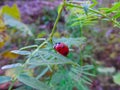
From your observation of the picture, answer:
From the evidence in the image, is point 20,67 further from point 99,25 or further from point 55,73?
point 99,25

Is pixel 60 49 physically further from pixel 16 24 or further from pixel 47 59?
pixel 16 24

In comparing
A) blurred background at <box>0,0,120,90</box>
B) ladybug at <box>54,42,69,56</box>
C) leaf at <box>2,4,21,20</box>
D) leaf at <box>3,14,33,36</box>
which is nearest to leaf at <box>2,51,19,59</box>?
blurred background at <box>0,0,120,90</box>

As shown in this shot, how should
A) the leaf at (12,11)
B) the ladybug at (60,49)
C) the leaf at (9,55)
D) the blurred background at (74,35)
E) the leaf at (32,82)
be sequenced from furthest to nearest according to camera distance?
the leaf at (12,11), the blurred background at (74,35), the leaf at (9,55), the ladybug at (60,49), the leaf at (32,82)

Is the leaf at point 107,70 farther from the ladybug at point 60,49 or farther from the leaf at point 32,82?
the leaf at point 32,82

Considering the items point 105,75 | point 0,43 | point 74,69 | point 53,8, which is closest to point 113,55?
point 105,75

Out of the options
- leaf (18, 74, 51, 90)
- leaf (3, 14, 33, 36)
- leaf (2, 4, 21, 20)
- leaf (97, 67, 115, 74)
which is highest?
leaf (18, 74, 51, 90)

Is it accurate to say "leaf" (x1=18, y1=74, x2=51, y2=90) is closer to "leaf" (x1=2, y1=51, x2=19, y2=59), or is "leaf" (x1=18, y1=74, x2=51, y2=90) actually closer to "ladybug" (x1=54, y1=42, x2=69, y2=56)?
"ladybug" (x1=54, y1=42, x2=69, y2=56)

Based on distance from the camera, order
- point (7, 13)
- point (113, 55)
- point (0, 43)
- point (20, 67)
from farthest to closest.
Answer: point (113, 55)
point (7, 13)
point (0, 43)
point (20, 67)

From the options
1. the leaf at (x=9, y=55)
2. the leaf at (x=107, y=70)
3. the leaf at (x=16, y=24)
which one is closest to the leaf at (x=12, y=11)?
the leaf at (x=16, y=24)
